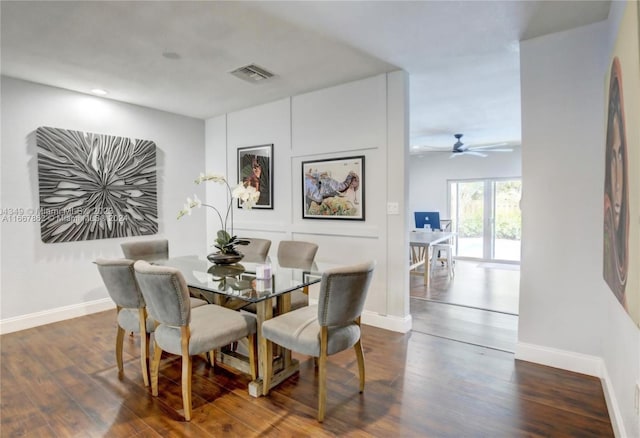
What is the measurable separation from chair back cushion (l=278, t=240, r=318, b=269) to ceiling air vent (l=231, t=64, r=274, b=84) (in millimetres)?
1737

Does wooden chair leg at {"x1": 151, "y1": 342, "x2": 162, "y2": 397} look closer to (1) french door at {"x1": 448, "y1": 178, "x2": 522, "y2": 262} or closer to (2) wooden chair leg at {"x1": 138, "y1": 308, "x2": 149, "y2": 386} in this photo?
(2) wooden chair leg at {"x1": 138, "y1": 308, "x2": 149, "y2": 386}

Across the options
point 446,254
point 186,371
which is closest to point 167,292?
point 186,371

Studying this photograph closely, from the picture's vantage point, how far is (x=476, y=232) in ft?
25.7

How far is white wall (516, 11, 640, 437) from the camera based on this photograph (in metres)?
2.39

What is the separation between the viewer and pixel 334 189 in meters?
3.82

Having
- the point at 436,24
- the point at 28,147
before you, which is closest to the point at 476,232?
the point at 436,24

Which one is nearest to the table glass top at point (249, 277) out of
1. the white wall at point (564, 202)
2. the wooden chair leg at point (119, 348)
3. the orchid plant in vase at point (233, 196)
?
the orchid plant in vase at point (233, 196)

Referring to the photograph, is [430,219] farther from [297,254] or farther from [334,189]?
[297,254]

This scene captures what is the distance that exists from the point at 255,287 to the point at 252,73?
224 cm

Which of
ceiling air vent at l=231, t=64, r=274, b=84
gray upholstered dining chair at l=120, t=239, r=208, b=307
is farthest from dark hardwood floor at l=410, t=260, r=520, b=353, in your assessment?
ceiling air vent at l=231, t=64, r=274, b=84

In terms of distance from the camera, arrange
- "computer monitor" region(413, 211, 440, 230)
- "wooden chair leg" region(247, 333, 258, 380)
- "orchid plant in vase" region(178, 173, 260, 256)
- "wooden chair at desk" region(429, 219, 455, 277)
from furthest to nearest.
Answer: "computer monitor" region(413, 211, 440, 230), "wooden chair at desk" region(429, 219, 455, 277), "orchid plant in vase" region(178, 173, 260, 256), "wooden chair leg" region(247, 333, 258, 380)

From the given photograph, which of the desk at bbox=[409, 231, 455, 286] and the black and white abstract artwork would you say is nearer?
the black and white abstract artwork

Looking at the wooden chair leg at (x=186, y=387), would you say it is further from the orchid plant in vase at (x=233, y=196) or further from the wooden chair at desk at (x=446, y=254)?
the wooden chair at desk at (x=446, y=254)

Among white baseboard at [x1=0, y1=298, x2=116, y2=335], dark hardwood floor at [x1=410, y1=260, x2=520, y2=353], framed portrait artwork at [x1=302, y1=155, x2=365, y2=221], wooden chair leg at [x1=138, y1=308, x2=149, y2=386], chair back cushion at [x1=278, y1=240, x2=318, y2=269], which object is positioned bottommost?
dark hardwood floor at [x1=410, y1=260, x2=520, y2=353]
